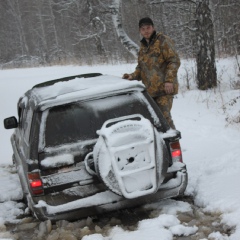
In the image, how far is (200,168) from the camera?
17.7 ft

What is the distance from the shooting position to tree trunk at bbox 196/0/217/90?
10.1 meters

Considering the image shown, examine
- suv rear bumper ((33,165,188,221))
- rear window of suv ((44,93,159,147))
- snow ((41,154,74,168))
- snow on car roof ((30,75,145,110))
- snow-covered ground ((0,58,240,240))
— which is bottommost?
snow-covered ground ((0,58,240,240))

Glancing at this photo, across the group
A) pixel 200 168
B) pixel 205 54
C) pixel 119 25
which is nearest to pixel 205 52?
pixel 205 54

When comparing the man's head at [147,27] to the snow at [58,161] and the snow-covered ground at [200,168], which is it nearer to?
the snow-covered ground at [200,168]

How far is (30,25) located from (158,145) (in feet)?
154

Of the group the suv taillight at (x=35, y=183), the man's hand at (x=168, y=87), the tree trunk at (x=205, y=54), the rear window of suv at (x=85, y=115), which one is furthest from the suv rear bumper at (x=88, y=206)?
the tree trunk at (x=205, y=54)

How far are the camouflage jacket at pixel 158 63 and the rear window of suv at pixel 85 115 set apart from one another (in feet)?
4.33

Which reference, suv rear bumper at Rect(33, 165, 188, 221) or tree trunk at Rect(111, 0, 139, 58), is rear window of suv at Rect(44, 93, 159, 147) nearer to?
suv rear bumper at Rect(33, 165, 188, 221)

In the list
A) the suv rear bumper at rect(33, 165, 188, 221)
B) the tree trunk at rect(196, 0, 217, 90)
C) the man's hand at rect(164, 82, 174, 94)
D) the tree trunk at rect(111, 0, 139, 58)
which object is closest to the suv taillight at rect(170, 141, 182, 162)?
the suv rear bumper at rect(33, 165, 188, 221)

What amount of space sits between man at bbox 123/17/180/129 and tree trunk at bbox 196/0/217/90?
5.01 metres

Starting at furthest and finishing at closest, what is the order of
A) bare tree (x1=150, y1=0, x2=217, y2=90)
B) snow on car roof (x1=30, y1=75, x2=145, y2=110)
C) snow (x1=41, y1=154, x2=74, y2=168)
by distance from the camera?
bare tree (x1=150, y1=0, x2=217, y2=90) → snow on car roof (x1=30, y1=75, x2=145, y2=110) → snow (x1=41, y1=154, x2=74, y2=168)

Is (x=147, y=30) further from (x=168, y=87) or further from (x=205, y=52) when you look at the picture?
(x=205, y=52)

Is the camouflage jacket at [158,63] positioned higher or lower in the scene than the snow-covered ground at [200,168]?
higher

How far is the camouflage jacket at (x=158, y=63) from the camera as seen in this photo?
530 cm
